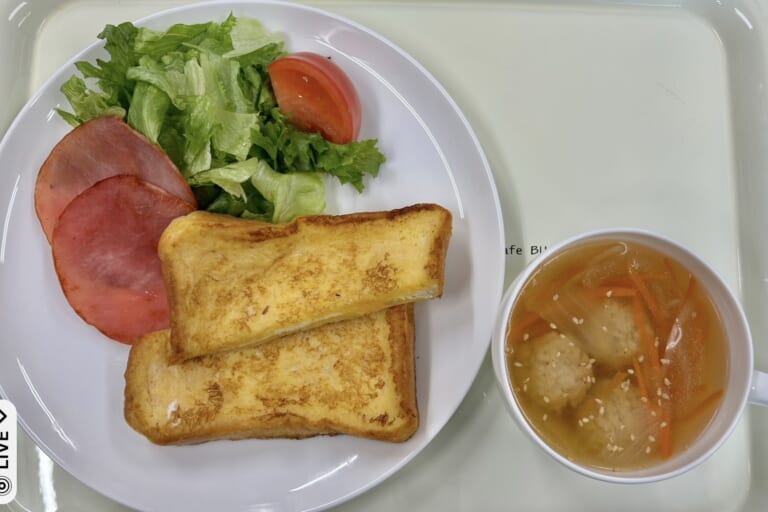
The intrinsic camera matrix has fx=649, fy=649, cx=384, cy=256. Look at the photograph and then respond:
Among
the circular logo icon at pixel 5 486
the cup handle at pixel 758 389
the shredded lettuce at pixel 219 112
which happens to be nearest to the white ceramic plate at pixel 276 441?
the shredded lettuce at pixel 219 112

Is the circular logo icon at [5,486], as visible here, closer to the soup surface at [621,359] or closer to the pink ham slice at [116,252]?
the pink ham slice at [116,252]

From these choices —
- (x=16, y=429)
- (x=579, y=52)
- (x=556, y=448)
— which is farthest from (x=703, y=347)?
(x=16, y=429)

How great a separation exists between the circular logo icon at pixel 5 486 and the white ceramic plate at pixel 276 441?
184 mm

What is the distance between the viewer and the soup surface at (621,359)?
1.11 meters

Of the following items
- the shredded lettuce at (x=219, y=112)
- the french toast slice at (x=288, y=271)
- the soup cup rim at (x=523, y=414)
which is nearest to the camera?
the soup cup rim at (x=523, y=414)

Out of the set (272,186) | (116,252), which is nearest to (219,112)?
(272,186)

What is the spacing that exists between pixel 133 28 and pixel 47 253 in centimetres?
54

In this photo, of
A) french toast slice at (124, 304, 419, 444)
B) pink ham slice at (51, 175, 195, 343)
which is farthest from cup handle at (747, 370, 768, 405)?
pink ham slice at (51, 175, 195, 343)

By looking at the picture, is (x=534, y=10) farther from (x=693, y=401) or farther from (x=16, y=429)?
(x=16, y=429)

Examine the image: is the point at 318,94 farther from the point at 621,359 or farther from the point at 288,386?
the point at 621,359

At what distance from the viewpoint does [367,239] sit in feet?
4.43

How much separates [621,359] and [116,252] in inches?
41.8

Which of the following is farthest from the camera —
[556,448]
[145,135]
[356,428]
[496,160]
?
[496,160]

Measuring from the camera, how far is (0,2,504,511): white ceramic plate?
1.37 meters
